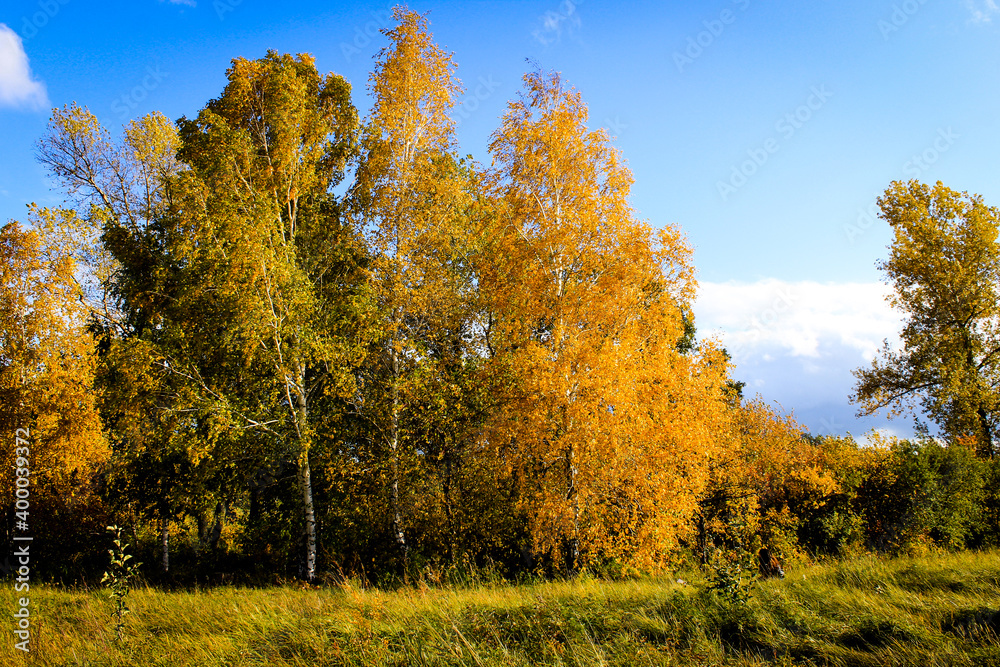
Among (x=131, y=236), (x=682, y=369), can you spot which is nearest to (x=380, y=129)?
(x=131, y=236)

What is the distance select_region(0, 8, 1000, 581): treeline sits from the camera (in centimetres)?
1010

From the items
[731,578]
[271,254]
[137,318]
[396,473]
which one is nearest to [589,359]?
[731,578]

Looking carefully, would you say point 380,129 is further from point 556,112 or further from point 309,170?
point 556,112

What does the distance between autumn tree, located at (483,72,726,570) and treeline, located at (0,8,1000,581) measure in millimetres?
56

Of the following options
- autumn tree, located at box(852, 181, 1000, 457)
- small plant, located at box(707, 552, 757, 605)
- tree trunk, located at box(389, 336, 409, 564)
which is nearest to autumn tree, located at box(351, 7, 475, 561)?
tree trunk, located at box(389, 336, 409, 564)

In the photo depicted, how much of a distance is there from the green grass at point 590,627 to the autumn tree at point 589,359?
5.75 ft

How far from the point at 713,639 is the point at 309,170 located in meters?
13.5

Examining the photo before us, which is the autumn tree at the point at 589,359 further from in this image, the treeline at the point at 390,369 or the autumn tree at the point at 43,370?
the autumn tree at the point at 43,370

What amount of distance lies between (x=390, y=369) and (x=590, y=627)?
845 centimetres

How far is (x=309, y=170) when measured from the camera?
45.0ft

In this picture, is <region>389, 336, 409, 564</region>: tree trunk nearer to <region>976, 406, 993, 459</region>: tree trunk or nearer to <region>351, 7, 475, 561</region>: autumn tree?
<region>351, 7, 475, 561</region>: autumn tree

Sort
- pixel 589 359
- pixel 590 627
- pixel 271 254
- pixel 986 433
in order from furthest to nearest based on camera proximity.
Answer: pixel 986 433
pixel 271 254
pixel 589 359
pixel 590 627

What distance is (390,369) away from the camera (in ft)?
Answer: 42.9

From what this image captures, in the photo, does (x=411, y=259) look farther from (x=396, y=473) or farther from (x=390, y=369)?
(x=396, y=473)
